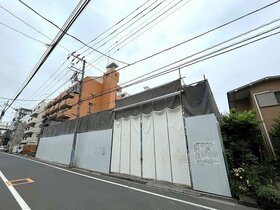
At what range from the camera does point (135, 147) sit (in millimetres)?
9508

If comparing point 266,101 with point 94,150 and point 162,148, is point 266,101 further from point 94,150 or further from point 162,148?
point 94,150

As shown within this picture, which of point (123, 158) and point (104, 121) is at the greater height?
point (104, 121)

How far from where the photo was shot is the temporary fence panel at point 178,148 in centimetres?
720

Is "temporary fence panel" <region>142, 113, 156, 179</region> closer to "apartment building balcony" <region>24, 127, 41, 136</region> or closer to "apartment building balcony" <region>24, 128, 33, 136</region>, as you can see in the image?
"apartment building balcony" <region>24, 127, 41, 136</region>

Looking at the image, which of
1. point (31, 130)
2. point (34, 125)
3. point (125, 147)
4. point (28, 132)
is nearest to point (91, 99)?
point (125, 147)

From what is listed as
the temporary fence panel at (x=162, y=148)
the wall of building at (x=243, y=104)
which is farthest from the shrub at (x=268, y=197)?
the wall of building at (x=243, y=104)

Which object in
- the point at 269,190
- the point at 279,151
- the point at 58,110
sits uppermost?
the point at 58,110

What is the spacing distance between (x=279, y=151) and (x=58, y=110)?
37.9 m

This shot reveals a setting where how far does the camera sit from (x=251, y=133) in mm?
8359

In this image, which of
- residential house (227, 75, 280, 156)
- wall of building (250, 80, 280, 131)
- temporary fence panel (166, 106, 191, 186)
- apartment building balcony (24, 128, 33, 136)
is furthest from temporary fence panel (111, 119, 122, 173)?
apartment building balcony (24, 128, 33, 136)

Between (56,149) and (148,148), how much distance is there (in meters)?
13.6

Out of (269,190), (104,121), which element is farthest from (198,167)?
(104,121)

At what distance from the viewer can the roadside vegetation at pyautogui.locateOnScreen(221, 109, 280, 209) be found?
194 inches

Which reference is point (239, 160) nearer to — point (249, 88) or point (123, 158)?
point (123, 158)
